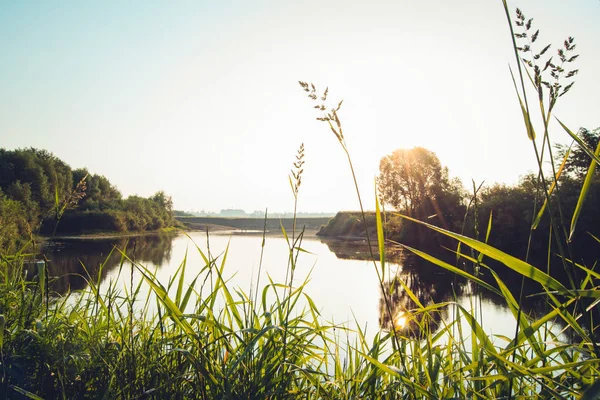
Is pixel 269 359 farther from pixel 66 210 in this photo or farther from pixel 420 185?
pixel 420 185

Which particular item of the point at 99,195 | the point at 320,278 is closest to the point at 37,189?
the point at 99,195

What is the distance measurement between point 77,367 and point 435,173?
28250 millimetres

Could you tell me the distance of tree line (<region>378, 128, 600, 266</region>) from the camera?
543 inches

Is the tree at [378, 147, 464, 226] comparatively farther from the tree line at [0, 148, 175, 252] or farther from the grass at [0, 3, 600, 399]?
the grass at [0, 3, 600, 399]

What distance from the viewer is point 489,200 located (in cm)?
1825

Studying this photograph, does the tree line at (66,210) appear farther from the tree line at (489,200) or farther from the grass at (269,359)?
the tree line at (489,200)

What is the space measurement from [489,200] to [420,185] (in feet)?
33.3

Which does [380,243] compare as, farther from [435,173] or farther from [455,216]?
[435,173]

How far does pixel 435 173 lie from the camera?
1096 inches

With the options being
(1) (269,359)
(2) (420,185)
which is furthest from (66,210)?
(1) (269,359)

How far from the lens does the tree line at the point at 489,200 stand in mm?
13797

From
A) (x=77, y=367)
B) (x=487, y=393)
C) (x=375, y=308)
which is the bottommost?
(x=375, y=308)

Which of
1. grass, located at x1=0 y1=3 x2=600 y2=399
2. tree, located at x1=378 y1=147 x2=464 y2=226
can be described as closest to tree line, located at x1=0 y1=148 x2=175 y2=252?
grass, located at x1=0 y1=3 x2=600 y2=399

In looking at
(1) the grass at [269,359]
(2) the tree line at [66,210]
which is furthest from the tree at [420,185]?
(1) the grass at [269,359]
